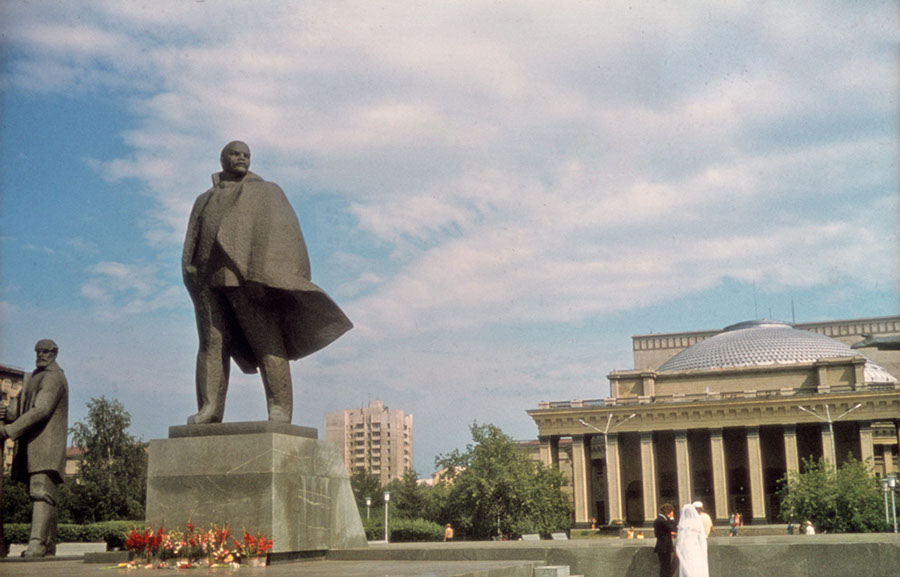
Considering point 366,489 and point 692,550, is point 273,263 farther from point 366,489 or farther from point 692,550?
point 366,489

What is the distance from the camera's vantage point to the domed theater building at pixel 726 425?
77.6 metres

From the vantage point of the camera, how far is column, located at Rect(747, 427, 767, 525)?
7788 cm

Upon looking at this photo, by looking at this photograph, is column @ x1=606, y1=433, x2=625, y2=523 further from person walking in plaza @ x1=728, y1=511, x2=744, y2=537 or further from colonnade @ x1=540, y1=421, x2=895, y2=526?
person walking in plaza @ x1=728, y1=511, x2=744, y2=537

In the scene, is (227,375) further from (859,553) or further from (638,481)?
(638,481)

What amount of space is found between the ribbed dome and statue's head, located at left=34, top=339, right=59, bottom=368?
82.9m

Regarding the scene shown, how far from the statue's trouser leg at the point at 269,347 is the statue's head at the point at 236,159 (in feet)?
4.48

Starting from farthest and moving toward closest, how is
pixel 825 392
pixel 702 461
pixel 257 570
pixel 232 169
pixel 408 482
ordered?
pixel 702 461 → pixel 825 392 → pixel 408 482 → pixel 232 169 → pixel 257 570

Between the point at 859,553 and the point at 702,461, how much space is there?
8063 cm

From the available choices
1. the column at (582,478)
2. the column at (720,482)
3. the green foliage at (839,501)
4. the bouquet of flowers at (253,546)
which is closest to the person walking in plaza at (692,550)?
the bouquet of flowers at (253,546)

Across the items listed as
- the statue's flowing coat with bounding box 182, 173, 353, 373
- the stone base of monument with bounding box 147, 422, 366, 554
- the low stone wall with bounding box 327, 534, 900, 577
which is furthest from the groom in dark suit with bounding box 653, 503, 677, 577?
the statue's flowing coat with bounding box 182, 173, 353, 373

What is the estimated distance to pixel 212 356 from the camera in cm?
985

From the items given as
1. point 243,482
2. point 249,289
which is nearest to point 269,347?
point 249,289

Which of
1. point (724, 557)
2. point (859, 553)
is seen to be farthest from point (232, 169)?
point (859, 553)

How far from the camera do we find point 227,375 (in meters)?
10.1
